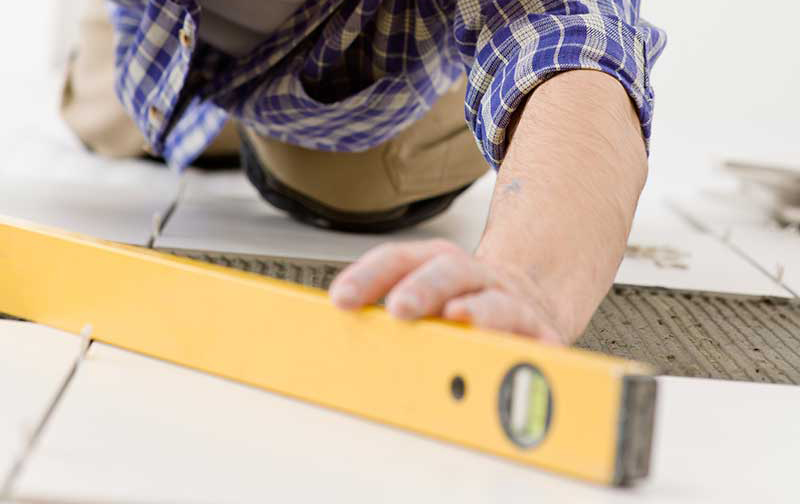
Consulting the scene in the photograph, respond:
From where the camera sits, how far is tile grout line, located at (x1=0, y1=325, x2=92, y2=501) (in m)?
0.56

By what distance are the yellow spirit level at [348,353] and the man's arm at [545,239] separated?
0.02 meters

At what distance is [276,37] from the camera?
132 cm

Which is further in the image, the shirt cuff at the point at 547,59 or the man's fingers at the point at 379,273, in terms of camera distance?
the shirt cuff at the point at 547,59

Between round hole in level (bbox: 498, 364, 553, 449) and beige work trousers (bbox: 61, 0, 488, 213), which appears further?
beige work trousers (bbox: 61, 0, 488, 213)

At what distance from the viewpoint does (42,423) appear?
2.17 feet

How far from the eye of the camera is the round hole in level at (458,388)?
2.05 feet

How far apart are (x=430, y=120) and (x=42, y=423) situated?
105 cm

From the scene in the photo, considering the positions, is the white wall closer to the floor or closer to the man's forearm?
the floor

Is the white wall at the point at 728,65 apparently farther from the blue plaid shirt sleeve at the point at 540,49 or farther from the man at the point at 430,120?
the blue plaid shirt sleeve at the point at 540,49

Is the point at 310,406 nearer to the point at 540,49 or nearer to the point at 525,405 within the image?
the point at 525,405

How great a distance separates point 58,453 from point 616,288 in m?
0.86

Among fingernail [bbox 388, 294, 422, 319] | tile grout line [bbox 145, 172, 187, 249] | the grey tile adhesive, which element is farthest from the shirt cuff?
tile grout line [bbox 145, 172, 187, 249]

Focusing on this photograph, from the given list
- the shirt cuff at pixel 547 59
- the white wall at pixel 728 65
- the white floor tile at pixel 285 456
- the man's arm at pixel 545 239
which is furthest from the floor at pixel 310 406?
the white wall at pixel 728 65

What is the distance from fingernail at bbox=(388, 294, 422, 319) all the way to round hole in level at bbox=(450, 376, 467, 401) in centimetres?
5
